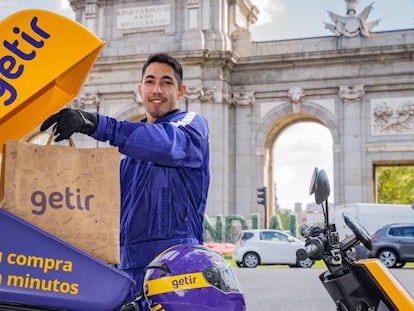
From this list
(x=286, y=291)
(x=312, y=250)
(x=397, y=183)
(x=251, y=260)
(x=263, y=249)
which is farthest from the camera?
(x=397, y=183)

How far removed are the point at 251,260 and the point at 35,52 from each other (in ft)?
60.1

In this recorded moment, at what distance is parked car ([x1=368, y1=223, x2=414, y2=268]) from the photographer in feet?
63.0

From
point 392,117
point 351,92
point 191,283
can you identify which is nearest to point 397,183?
point 392,117

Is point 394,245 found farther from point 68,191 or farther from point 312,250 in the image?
point 68,191

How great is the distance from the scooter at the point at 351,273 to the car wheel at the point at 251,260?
16.6 meters

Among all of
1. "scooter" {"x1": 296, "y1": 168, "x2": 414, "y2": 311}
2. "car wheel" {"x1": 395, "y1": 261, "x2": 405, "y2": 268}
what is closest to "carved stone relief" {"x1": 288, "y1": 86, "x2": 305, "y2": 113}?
"car wheel" {"x1": 395, "y1": 261, "x2": 405, "y2": 268}

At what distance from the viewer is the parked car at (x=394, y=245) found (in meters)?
19.2

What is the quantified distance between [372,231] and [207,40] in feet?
34.8

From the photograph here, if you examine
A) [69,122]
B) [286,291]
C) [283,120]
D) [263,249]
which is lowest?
[286,291]

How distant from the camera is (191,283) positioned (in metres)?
2.29

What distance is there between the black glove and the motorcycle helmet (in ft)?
1.80

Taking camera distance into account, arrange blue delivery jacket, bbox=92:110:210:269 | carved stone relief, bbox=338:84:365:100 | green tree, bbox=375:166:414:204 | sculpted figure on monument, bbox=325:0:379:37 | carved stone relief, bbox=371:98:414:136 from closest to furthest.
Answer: blue delivery jacket, bbox=92:110:210:269, carved stone relief, bbox=371:98:414:136, carved stone relief, bbox=338:84:365:100, sculpted figure on monument, bbox=325:0:379:37, green tree, bbox=375:166:414:204

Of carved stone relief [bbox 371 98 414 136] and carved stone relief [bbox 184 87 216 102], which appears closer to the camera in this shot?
carved stone relief [bbox 371 98 414 136]

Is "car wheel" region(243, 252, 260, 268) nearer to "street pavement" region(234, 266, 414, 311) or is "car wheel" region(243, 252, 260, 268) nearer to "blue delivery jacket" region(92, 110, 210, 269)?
"street pavement" region(234, 266, 414, 311)
